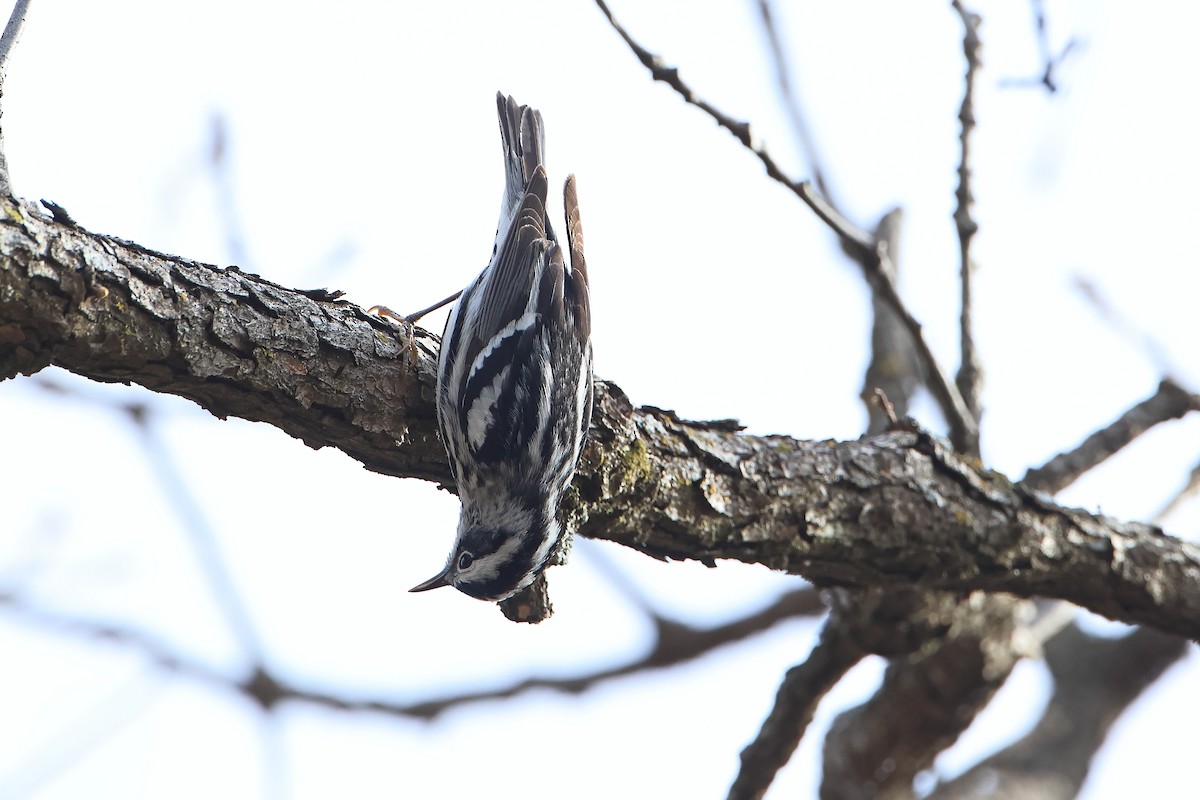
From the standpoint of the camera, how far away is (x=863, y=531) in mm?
3619

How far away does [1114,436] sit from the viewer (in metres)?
4.43

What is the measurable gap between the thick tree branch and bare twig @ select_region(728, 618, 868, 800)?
2.44 ft

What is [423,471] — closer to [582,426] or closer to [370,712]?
[582,426]

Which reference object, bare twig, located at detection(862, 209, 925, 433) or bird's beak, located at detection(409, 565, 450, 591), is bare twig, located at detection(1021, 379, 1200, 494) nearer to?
bare twig, located at detection(862, 209, 925, 433)

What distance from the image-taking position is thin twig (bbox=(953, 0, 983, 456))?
376 cm

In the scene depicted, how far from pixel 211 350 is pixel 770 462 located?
1769mm

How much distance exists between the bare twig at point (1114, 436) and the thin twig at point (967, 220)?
341 millimetres

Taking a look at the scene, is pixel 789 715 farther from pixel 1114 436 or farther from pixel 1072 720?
pixel 1072 720

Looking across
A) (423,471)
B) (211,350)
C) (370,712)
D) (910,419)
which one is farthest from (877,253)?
(370,712)

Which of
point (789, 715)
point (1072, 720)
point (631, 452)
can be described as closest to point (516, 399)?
point (631, 452)

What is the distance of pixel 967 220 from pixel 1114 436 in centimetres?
121

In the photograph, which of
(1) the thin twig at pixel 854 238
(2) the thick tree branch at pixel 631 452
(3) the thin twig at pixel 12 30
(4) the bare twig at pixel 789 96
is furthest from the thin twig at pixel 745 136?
(3) the thin twig at pixel 12 30

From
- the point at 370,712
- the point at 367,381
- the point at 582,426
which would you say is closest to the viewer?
the point at 367,381

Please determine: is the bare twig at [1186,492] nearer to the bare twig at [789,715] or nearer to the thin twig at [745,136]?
the bare twig at [789,715]
